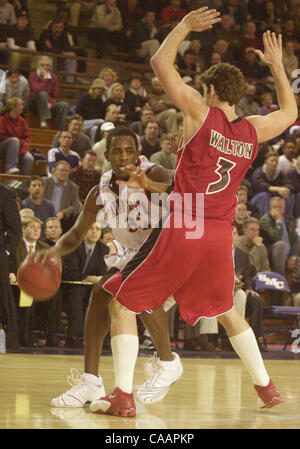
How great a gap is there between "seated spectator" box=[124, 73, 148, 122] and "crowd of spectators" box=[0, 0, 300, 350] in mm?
20

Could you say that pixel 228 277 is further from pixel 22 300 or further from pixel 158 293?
pixel 22 300

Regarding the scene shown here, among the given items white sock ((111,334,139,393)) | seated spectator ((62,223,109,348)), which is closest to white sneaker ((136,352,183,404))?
white sock ((111,334,139,393))

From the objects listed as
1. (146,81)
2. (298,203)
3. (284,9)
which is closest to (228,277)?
(298,203)

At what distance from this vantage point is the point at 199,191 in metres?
4.69

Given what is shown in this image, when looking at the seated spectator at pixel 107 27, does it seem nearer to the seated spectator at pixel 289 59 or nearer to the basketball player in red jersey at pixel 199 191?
the seated spectator at pixel 289 59

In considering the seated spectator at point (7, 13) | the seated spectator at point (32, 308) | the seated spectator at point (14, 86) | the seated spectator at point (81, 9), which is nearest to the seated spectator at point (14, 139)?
the seated spectator at point (14, 86)

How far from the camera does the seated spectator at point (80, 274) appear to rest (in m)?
9.88

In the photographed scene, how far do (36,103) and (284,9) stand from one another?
29.2ft

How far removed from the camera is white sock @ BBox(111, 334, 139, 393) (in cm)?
471

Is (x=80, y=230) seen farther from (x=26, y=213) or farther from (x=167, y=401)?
(x=26, y=213)

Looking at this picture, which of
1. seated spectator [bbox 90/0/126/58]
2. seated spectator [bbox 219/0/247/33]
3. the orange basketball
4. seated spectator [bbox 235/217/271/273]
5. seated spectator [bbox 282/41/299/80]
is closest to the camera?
the orange basketball

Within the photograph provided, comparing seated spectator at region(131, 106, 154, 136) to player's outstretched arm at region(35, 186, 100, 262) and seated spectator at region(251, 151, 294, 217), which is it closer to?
seated spectator at region(251, 151, 294, 217)

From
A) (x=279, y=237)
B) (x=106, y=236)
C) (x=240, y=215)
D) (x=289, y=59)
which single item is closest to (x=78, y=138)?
(x=106, y=236)

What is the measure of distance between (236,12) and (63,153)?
894cm
